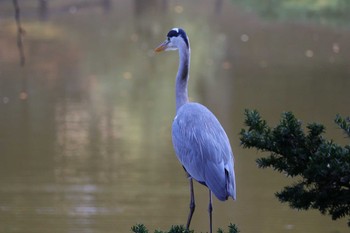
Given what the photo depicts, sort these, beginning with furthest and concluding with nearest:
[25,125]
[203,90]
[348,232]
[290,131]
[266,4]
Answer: [266,4] < [203,90] < [25,125] < [348,232] < [290,131]

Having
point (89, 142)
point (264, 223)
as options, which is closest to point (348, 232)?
point (264, 223)

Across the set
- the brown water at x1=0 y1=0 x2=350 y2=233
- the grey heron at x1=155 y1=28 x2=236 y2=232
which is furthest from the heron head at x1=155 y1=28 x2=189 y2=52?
the brown water at x1=0 y1=0 x2=350 y2=233

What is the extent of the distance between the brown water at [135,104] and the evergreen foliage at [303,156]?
13.2ft

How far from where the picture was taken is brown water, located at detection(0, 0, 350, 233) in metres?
7.94

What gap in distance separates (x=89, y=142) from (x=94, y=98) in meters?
2.29

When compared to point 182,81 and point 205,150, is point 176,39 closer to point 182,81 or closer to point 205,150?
point 182,81

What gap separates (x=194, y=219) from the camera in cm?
784

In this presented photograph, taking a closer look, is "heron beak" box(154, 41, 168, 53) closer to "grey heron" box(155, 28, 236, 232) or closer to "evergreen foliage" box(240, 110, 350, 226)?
"grey heron" box(155, 28, 236, 232)

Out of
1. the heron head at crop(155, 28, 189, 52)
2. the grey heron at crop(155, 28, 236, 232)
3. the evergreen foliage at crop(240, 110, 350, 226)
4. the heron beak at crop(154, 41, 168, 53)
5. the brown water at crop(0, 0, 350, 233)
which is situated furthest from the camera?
the brown water at crop(0, 0, 350, 233)

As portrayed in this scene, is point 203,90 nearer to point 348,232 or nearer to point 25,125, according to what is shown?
point 25,125

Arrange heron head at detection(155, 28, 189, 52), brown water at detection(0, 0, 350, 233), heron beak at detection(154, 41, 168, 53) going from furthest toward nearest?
brown water at detection(0, 0, 350, 233), heron beak at detection(154, 41, 168, 53), heron head at detection(155, 28, 189, 52)

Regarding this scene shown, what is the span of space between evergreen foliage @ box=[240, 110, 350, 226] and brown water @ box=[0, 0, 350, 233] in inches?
158

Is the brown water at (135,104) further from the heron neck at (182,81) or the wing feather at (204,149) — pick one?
the wing feather at (204,149)

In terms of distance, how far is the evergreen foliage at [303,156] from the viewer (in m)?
3.32
